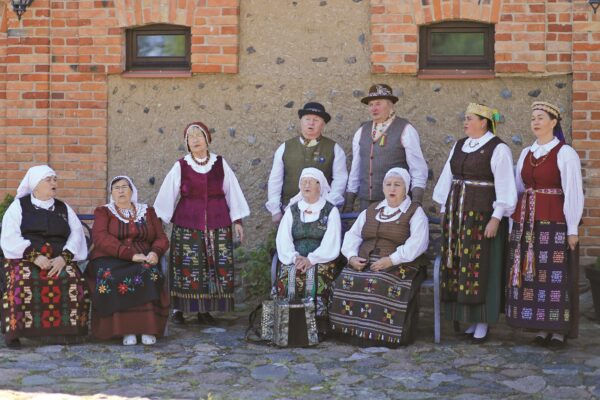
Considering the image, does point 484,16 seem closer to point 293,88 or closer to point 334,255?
point 293,88

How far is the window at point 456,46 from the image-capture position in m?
7.83

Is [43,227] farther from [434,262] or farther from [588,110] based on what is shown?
[588,110]

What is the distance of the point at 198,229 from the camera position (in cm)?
710

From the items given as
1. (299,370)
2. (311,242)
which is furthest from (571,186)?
(299,370)

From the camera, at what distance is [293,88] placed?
8.03 metres

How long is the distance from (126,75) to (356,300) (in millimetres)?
3032

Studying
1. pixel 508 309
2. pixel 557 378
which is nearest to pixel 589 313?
pixel 508 309

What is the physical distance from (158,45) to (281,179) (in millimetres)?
1810

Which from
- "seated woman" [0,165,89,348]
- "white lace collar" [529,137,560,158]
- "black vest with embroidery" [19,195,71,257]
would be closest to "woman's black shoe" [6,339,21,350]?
"seated woman" [0,165,89,348]

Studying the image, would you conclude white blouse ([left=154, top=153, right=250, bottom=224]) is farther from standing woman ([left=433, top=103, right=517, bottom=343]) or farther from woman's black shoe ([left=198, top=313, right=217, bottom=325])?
standing woman ([left=433, top=103, right=517, bottom=343])

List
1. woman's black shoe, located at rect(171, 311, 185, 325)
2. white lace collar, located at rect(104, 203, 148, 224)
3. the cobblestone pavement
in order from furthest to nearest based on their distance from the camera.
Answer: woman's black shoe, located at rect(171, 311, 185, 325), white lace collar, located at rect(104, 203, 148, 224), the cobblestone pavement

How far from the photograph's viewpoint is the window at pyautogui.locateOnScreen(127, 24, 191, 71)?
27.0 ft

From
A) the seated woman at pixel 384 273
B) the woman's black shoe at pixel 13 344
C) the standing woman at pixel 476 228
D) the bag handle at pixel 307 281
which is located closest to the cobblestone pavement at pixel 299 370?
the woman's black shoe at pixel 13 344

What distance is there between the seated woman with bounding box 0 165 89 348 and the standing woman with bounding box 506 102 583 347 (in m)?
3.04
